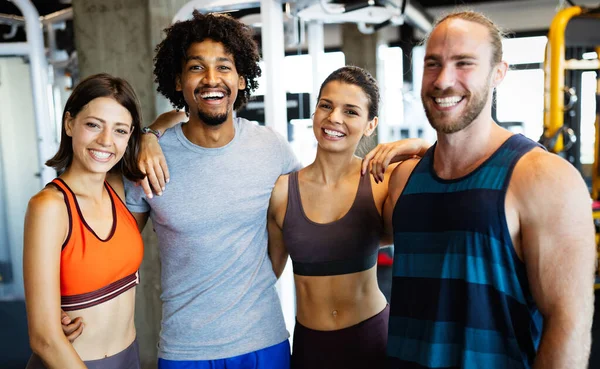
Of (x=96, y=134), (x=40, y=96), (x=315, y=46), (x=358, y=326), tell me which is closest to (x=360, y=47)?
(x=315, y=46)

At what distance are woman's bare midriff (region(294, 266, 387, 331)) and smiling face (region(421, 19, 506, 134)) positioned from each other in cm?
70

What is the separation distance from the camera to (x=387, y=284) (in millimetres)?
5195

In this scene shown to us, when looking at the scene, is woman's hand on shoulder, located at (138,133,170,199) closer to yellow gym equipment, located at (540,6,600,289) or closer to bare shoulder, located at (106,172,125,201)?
bare shoulder, located at (106,172,125,201)

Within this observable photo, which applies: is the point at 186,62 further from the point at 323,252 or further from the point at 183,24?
the point at 323,252

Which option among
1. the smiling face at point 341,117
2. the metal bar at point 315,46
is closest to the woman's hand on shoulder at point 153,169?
the smiling face at point 341,117

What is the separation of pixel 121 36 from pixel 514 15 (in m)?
6.57

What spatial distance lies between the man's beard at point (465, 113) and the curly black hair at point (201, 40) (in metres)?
0.88

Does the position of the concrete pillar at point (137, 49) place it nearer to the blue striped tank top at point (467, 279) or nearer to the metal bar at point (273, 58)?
the metal bar at point (273, 58)

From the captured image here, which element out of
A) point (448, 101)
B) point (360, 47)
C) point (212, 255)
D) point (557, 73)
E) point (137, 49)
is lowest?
point (212, 255)

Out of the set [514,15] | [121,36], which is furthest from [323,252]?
[514,15]

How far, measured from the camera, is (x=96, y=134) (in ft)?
5.06

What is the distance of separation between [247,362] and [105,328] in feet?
1.55

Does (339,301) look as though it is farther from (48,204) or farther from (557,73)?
(557,73)

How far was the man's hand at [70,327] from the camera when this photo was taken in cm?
143
